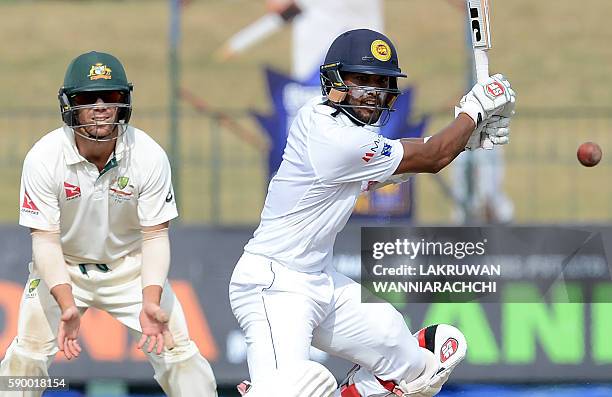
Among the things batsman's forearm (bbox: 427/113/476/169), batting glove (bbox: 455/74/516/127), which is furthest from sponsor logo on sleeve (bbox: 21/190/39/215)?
batting glove (bbox: 455/74/516/127)

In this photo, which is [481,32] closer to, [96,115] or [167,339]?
[96,115]

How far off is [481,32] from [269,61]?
666 inches

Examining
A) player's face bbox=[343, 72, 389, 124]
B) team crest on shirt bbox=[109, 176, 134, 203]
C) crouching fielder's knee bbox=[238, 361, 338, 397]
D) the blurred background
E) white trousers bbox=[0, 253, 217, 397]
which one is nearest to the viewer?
crouching fielder's knee bbox=[238, 361, 338, 397]

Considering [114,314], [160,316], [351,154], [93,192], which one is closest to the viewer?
[351,154]

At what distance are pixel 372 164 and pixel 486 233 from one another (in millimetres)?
3285

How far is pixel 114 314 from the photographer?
664 centimetres

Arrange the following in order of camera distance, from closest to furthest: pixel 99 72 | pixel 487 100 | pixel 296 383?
pixel 296 383, pixel 487 100, pixel 99 72

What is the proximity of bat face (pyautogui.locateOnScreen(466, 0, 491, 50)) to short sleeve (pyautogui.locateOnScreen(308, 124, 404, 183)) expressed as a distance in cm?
76

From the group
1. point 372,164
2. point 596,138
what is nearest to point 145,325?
point 372,164

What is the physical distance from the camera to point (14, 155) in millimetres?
13820

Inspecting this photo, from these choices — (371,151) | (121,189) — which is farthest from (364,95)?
(121,189)

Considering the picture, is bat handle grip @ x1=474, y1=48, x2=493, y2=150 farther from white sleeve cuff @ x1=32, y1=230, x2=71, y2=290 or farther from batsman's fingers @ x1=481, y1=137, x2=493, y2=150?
white sleeve cuff @ x1=32, y1=230, x2=71, y2=290

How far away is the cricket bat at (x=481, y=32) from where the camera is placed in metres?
6.18

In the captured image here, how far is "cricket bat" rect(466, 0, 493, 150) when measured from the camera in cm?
618
